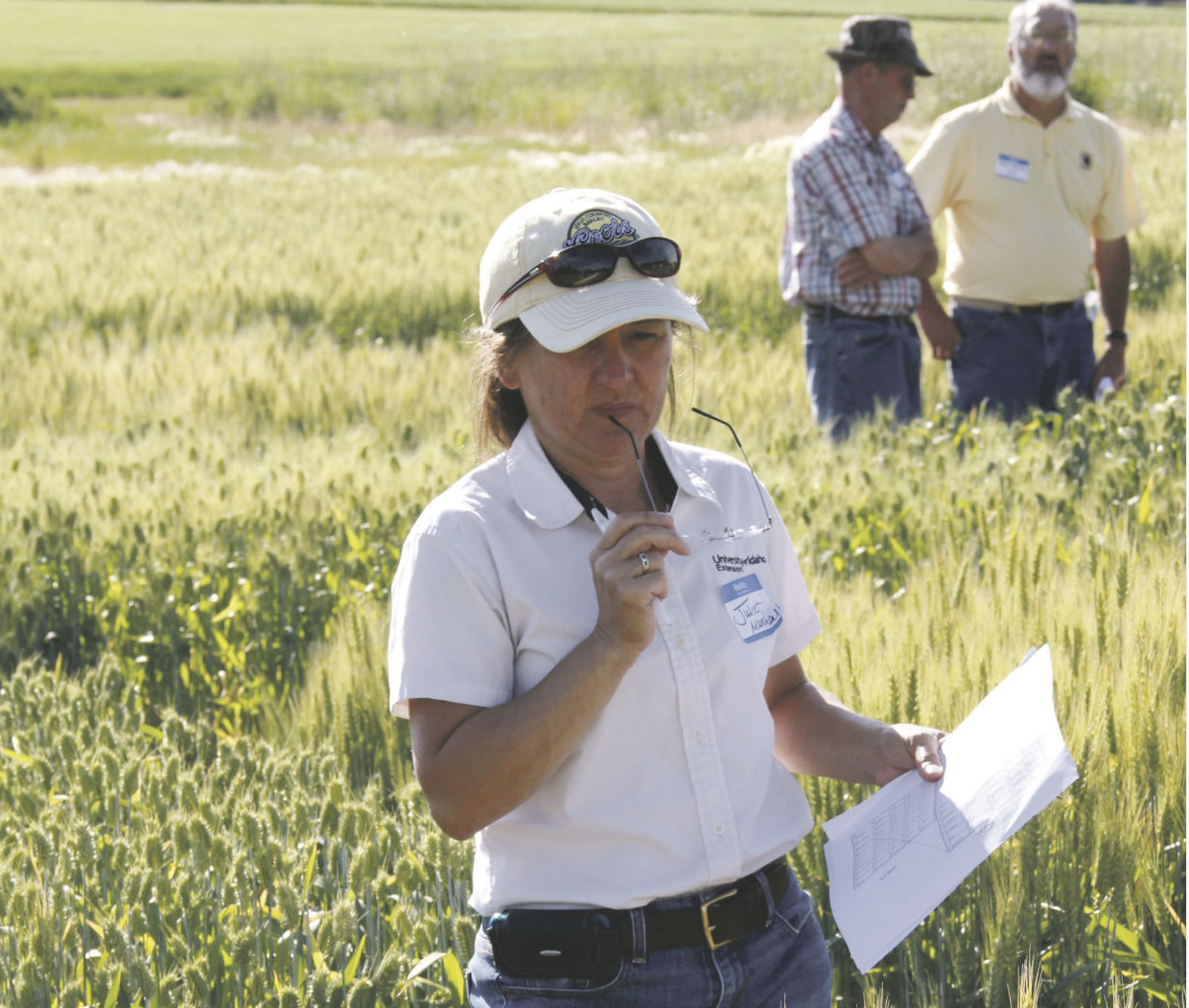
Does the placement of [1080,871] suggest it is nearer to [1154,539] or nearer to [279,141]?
[1154,539]

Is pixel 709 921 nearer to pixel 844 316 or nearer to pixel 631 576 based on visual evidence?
pixel 631 576

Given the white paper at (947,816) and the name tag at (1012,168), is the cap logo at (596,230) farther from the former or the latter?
the name tag at (1012,168)

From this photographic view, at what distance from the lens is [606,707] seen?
4.76 feet

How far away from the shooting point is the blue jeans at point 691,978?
1.41m

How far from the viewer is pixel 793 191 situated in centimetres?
441

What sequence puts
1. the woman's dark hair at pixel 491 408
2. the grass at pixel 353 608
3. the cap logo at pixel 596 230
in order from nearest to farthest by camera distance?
the cap logo at pixel 596 230, the woman's dark hair at pixel 491 408, the grass at pixel 353 608

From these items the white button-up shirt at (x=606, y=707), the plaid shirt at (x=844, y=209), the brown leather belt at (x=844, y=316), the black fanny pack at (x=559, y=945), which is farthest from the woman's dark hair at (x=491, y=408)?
the brown leather belt at (x=844, y=316)

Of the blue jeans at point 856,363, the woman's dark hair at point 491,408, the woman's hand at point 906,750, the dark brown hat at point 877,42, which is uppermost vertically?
the dark brown hat at point 877,42

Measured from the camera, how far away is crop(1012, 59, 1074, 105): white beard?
4.68 meters

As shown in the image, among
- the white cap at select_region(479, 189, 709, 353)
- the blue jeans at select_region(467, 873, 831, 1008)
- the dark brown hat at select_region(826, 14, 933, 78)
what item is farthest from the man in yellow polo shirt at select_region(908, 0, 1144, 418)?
the blue jeans at select_region(467, 873, 831, 1008)

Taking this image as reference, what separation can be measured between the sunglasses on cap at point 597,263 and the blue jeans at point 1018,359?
357 cm

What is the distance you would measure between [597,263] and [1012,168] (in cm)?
364

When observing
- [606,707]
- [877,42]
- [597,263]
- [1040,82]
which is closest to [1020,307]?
[1040,82]

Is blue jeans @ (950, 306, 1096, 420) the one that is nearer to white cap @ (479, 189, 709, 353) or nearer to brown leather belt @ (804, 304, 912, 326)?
brown leather belt @ (804, 304, 912, 326)
